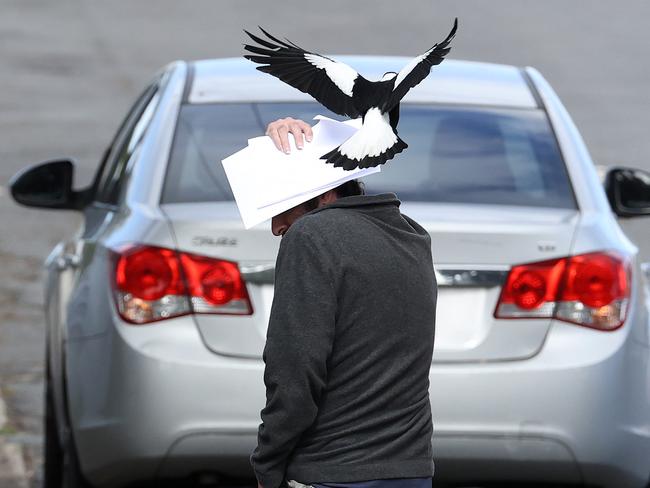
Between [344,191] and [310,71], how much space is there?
0.98 feet

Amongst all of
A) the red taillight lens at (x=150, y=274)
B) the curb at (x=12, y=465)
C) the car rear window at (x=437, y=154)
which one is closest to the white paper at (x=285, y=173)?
the red taillight lens at (x=150, y=274)

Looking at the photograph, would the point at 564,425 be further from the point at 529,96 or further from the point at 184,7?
the point at 184,7

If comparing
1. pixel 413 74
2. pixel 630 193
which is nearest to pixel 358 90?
pixel 413 74

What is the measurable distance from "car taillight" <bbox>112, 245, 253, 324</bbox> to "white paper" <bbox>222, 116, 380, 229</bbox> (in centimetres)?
175

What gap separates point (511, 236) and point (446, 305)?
0.29 meters

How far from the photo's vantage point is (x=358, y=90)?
10.4 ft

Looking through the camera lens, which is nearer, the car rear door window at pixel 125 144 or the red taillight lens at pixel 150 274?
the red taillight lens at pixel 150 274

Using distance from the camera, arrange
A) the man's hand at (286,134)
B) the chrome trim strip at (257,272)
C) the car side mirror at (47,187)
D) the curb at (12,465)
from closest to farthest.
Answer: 1. the man's hand at (286,134)
2. the chrome trim strip at (257,272)
3. the car side mirror at (47,187)
4. the curb at (12,465)

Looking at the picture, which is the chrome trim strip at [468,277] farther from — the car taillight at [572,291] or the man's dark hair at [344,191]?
the man's dark hair at [344,191]

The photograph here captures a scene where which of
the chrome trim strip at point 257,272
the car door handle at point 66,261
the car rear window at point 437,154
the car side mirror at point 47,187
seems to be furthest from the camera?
the car side mirror at point 47,187

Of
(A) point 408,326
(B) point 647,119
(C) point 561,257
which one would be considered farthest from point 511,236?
(B) point 647,119

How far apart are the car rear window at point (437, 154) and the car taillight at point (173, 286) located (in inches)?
12.6

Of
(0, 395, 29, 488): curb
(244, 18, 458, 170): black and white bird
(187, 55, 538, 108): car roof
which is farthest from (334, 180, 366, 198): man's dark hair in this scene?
(0, 395, 29, 488): curb

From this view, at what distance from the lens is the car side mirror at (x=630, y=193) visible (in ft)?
20.2
